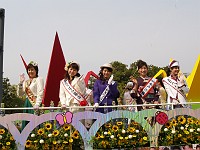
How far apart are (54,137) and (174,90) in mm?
2761

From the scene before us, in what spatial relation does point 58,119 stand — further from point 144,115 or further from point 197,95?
point 197,95

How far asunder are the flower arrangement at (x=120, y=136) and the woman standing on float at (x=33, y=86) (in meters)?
1.42

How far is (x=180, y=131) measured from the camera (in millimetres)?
5496

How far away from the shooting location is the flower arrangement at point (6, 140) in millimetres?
4891

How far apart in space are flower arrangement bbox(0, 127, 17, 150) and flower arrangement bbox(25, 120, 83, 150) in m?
0.22

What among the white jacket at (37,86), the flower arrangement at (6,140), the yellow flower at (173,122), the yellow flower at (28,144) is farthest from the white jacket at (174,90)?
the flower arrangement at (6,140)

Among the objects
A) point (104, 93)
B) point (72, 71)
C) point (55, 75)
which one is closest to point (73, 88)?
point (72, 71)

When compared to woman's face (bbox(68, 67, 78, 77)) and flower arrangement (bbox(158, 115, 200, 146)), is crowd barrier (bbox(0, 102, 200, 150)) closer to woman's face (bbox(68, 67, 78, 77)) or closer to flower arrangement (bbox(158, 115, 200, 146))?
flower arrangement (bbox(158, 115, 200, 146))

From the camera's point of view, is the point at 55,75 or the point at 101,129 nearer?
the point at 101,129

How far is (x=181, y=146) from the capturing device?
543 cm

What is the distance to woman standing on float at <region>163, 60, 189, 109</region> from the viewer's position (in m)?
6.57

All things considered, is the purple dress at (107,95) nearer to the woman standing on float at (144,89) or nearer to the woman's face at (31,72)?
the woman standing on float at (144,89)

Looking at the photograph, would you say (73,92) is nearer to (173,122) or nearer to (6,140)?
(6,140)

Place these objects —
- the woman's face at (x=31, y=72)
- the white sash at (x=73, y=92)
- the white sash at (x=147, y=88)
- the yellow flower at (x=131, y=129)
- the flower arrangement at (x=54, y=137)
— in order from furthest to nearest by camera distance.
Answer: the white sash at (x=147, y=88) → the woman's face at (x=31, y=72) → the white sash at (x=73, y=92) → the yellow flower at (x=131, y=129) → the flower arrangement at (x=54, y=137)
